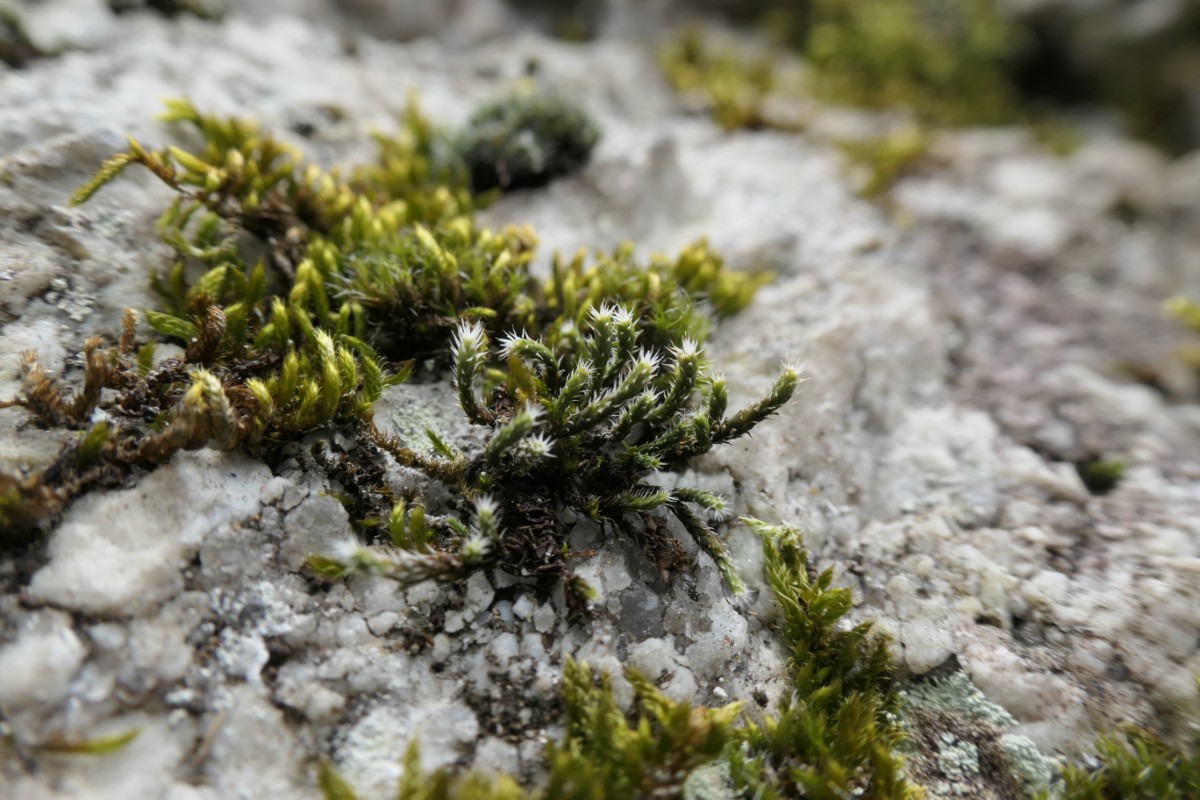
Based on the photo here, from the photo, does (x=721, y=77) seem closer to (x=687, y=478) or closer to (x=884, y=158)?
(x=884, y=158)

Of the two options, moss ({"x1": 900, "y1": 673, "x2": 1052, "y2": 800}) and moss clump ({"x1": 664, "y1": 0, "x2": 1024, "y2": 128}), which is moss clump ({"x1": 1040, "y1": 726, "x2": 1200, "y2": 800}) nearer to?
moss ({"x1": 900, "y1": 673, "x2": 1052, "y2": 800})

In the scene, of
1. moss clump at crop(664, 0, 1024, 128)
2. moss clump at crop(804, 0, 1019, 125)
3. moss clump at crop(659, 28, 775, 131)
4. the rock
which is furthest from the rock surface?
moss clump at crop(804, 0, 1019, 125)

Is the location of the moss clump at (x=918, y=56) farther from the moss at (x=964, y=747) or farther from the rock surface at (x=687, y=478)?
the moss at (x=964, y=747)

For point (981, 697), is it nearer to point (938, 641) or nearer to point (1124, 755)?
point (938, 641)

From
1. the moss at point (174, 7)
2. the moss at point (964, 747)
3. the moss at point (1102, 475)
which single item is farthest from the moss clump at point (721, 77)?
the moss at point (964, 747)

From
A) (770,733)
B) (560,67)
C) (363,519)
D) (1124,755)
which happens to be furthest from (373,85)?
(1124,755)
